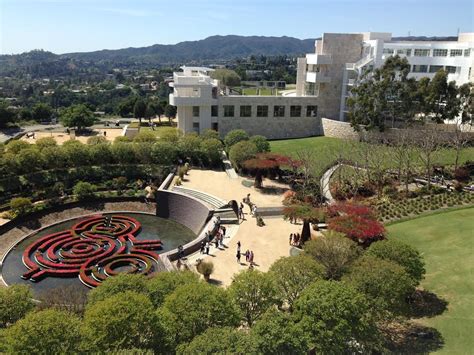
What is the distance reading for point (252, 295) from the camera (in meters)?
18.6

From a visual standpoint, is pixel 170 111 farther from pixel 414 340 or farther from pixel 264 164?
pixel 414 340

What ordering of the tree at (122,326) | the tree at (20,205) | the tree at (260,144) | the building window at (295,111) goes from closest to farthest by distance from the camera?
the tree at (122,326) → the tree at (20,205) → the tree at (260,144) → the building window at (295,111)

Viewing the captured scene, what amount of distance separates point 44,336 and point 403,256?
1616 cm

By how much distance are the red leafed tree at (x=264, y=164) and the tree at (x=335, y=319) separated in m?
25.0

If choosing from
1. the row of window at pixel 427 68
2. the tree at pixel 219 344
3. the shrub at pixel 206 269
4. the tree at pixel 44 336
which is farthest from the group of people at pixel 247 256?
the row of window at pixel 427 68

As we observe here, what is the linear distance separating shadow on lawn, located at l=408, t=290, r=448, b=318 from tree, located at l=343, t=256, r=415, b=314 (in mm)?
1620

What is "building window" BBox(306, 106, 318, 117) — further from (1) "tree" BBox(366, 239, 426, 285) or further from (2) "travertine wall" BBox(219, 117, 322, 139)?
(1) "tree" BBox(366, 239, 426, 285)

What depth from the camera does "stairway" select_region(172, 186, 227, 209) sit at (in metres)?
38.5

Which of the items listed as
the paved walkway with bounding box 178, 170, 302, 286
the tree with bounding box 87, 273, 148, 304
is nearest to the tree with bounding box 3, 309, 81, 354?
the tree with bounding box 87, 273, 148, 304

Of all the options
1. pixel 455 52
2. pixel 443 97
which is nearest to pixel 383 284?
pixel 443 97

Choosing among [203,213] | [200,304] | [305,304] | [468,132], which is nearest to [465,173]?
[468,132]

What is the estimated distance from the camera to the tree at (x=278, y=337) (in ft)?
50.9

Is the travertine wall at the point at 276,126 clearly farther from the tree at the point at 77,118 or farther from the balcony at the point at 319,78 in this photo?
the tree at the point at 77,118

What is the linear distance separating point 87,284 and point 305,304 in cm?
1750
